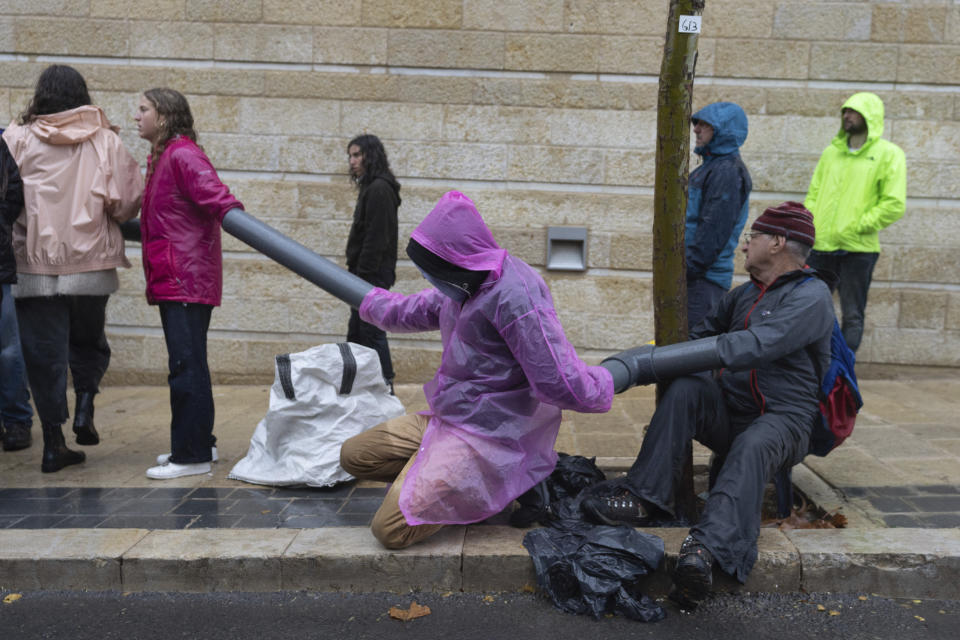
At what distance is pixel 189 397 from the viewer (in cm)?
442

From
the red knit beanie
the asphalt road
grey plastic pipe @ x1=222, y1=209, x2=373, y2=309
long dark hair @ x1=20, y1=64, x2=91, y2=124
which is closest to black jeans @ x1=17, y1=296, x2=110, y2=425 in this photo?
long dark hair @ x1=20, y1=64, x2=91, y2=124

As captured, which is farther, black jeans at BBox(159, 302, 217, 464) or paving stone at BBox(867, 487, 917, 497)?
black jeans at BBox(159, 302, 217, 464)

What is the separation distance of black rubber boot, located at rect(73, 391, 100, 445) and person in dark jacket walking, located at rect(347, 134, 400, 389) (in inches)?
69.6

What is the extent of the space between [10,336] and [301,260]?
2.00 m

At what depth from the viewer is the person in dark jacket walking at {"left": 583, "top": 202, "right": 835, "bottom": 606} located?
336 cm

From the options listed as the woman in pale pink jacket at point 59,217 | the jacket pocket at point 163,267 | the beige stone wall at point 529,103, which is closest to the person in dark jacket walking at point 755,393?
the jacket pocket at point 163,267

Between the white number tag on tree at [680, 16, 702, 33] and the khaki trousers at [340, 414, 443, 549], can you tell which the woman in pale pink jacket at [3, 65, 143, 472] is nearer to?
the khaki trousers at [340, 414, 443, 549]

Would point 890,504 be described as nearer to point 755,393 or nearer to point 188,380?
point 755,393

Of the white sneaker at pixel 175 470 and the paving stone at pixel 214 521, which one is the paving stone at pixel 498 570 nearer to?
the paving stone at pixel 214 521

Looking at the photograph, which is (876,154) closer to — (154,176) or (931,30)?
(931,30)

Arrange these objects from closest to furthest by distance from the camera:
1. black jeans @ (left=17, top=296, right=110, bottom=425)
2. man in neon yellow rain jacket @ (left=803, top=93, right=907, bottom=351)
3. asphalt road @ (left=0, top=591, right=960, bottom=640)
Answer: asphalt road @ (left=0, top=591, right=960, bottom=640) < black jeans @ (left=17, top=296, right=110, bottom=425) < man in neon yellow rain jacket @ (left=803, top=93, right=907, bottom=351)

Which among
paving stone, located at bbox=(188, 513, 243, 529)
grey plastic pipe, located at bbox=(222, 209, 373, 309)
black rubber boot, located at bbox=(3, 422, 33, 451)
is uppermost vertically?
grey plastic pipe, located at bbox=(222, 209, 373, 309)

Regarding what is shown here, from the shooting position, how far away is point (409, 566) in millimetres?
3330

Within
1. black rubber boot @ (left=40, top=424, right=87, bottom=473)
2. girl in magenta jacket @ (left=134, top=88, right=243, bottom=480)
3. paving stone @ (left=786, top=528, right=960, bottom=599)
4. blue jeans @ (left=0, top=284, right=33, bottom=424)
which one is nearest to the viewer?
paving stone @ (left=786, top=528, right=960, bottom=599)
